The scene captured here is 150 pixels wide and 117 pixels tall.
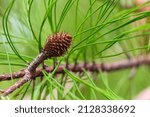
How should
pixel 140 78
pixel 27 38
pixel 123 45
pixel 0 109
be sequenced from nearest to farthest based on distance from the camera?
pixel 0 109 → pixel 27 38 → pixel 123 45 → pixel 140 78

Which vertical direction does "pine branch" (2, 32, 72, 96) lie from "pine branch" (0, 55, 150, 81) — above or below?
above

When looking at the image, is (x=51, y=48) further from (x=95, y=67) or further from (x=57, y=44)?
(x=95, y=67)

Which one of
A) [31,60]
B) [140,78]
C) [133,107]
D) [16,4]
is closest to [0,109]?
[31,60]

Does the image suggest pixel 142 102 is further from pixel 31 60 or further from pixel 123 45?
pixel 123 45

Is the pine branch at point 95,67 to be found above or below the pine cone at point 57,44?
below

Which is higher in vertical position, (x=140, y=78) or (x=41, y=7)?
(x=41, y=7)

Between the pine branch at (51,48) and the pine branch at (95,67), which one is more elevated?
the pine branch at (51,48)

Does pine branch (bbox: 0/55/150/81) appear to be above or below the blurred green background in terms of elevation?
below

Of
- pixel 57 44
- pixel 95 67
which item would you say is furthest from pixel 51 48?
pixel 95 67
